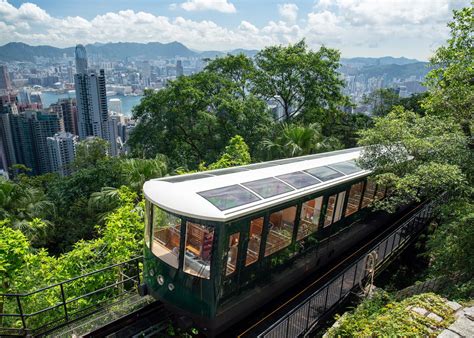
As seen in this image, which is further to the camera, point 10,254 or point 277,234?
point 277,234

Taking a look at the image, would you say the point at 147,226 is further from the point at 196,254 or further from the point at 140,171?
the point at 140,171

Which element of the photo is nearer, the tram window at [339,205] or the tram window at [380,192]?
the tram window at [339,205]

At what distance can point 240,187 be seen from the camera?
22.4 feet

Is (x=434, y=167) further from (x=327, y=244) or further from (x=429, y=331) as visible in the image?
(x=429, y=331)

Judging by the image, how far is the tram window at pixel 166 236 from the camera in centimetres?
609

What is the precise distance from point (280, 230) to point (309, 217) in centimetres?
111

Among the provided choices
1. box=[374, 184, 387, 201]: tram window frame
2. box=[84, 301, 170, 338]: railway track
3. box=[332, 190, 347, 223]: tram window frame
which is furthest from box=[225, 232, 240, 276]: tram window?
box=[374, 184, 387, 201]: tram window frame

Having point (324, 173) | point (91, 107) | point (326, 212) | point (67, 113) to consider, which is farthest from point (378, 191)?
point (67, 113)

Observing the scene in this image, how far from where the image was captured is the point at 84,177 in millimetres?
18172

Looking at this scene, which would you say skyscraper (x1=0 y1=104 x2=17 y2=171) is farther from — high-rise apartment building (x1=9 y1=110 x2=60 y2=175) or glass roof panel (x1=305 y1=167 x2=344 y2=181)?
glass roof panel (x1=305 y1=167 x2=344 y2=181)

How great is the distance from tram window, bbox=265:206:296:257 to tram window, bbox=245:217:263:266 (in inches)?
11.6

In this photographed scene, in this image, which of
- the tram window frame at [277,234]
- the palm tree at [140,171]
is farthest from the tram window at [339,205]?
the palm tree at [140,171]

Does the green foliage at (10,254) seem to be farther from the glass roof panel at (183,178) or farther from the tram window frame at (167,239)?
the glass roof panel at (183,178)

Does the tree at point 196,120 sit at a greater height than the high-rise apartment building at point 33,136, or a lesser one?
greater
